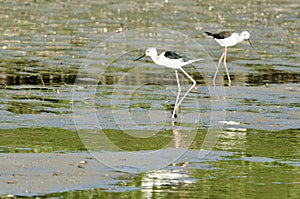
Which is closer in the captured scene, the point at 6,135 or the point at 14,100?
the point at 6,135

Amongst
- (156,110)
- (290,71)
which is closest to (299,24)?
(290,71)

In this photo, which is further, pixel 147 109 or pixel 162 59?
pixel 162 59

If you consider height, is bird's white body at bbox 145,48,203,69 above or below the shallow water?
above

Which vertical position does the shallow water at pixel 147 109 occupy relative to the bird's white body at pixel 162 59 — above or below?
below

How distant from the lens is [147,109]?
12820mm

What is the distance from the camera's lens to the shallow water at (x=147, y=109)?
8.58 m

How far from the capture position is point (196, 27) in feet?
82.2

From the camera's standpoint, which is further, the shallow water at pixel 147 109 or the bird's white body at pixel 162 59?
the bird's white body at pixel 162 59

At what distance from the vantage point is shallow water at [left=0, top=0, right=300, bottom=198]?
858 cm

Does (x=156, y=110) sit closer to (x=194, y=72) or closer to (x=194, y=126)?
(x=194, y=126)

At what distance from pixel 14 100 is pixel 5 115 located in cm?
139

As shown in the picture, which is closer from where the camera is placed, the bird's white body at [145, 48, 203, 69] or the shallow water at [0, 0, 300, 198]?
the shallow water at [0, 0, 300, 198]

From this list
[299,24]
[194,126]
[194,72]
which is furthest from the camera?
[299,24]

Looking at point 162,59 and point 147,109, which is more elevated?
point 162,59
